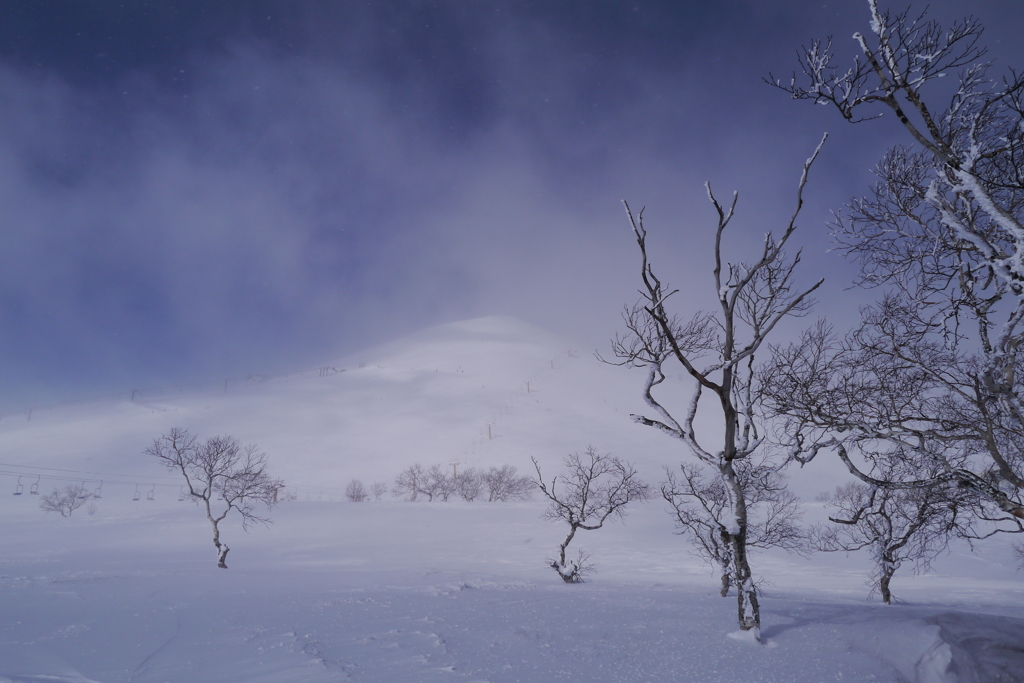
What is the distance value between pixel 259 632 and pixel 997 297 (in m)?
13.6

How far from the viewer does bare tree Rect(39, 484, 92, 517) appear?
58750 millimetres

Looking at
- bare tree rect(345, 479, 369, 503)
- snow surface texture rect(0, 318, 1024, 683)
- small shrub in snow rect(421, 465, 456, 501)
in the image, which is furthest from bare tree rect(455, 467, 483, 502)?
bare tree rect(345, 479, 369, 503)

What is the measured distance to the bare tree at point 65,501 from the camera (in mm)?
58750

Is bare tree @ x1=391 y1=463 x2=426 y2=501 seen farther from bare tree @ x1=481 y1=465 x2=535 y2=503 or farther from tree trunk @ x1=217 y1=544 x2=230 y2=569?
tree trunk @ x1=217 y1=544 x2=230 y2=569

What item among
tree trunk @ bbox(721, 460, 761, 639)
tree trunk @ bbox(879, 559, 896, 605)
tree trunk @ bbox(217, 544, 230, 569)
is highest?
tree trunk @ bbox(721, 460, 761, 639)

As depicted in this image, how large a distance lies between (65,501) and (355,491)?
134 feet

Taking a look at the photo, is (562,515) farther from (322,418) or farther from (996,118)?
(322,418)

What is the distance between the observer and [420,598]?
47.5 feet

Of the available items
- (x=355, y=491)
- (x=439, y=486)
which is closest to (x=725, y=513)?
(x=439, y=486)

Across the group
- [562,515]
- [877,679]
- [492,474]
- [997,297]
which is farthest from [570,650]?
[492,474]

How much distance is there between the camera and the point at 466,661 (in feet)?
22.4

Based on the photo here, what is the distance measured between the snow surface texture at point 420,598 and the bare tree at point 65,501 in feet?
4.74

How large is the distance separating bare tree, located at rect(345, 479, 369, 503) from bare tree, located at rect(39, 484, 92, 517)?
117 ft

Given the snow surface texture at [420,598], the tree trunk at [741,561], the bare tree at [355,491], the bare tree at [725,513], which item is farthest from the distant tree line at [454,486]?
the tree trunk at [741,561]
